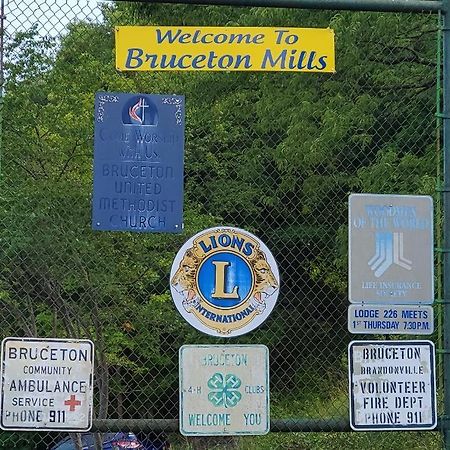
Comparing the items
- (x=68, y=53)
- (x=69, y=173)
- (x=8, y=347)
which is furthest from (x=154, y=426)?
(x=68, y=53)

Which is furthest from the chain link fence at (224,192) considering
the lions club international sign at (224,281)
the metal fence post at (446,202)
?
the lions club international sign at (224,281)

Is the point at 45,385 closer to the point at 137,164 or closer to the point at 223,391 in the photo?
the point at 223,391

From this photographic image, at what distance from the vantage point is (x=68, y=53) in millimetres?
6594

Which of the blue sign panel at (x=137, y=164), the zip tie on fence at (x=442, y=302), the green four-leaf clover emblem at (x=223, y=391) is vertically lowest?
the green four-leaf clover emblem at (x=223, y=391)

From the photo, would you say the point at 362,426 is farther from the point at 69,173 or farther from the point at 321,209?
the point at 69,173

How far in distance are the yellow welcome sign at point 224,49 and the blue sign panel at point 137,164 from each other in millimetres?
215

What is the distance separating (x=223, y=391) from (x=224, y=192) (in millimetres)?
1184

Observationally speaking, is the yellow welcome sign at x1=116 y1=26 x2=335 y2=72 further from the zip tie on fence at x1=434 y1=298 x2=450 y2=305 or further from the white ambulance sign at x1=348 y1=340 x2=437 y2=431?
the white ambulance sign at x1=348 y1=340 x2=437 y2=431

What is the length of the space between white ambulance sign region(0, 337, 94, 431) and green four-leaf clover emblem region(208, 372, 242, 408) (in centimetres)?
61

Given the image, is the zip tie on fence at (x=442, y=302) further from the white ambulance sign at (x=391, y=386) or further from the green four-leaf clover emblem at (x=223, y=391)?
the green four-leaf clover emblem at (x=223, y=391)

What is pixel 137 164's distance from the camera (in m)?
4.50

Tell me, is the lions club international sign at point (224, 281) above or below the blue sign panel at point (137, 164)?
below

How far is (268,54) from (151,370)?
2.82m

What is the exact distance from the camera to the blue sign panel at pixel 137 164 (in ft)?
14.6
